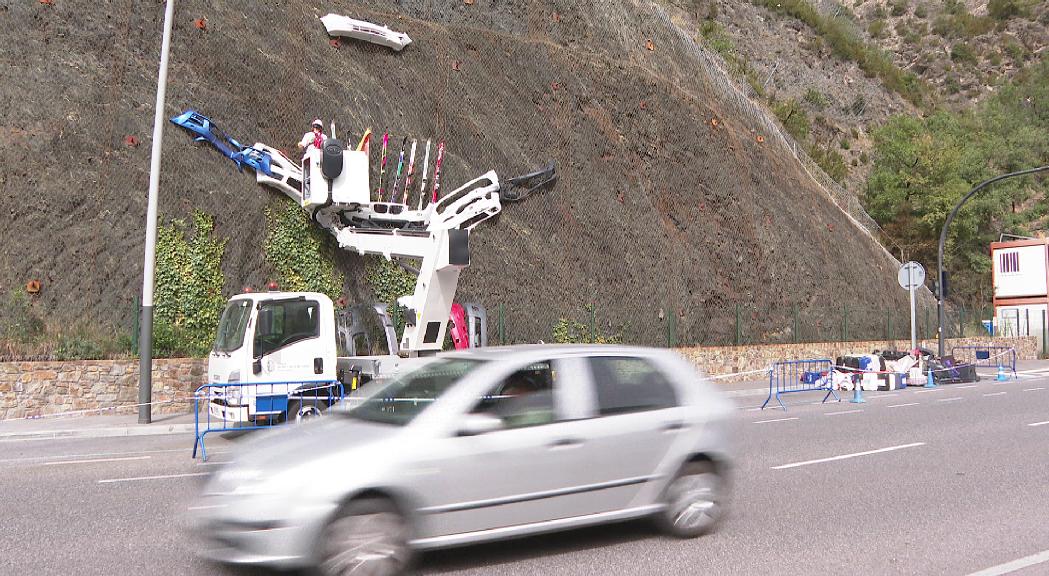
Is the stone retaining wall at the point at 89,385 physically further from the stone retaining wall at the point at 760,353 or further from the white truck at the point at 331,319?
the stone retaining wall at the point at 760,353

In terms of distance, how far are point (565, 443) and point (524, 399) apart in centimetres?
44

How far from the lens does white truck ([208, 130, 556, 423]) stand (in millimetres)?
13469

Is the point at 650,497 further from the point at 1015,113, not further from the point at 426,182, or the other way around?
the point at 1015,113

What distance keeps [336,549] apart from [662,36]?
3671cm

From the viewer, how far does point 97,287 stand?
760 inches

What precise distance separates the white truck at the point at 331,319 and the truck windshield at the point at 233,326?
2cm

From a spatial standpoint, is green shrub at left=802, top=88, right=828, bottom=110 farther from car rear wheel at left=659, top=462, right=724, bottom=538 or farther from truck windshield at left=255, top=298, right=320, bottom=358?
car rear wheel at left=659, top=462, right=724, bottom=538

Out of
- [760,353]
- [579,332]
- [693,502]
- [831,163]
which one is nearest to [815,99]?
[831,163]

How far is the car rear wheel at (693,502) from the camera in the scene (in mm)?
7086

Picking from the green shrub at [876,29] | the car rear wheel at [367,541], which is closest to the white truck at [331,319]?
the car rear wheel at [367,541]

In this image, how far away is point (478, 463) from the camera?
19.7 ft

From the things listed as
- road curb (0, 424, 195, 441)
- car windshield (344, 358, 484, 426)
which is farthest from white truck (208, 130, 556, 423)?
car windshield (344, 358, 484, 426)

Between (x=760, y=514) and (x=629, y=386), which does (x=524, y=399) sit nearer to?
(x=629, y=386)

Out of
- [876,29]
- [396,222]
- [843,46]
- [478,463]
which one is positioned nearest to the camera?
[478,463]
